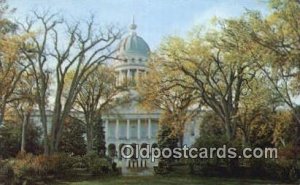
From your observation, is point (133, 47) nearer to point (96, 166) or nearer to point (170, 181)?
point (96, 166)

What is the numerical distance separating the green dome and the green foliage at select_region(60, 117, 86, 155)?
6.24 meters

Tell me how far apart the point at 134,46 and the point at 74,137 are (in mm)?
9075

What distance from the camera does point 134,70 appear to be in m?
24.4

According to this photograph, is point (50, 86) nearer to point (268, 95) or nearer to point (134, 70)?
point (134, 70)

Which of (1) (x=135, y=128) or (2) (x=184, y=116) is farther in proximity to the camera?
(1) (x=135, y=128)

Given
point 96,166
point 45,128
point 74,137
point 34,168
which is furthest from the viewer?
point 74,137

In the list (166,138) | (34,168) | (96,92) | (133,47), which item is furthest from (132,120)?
(34,168)

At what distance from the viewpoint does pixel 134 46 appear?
2061 centimetres

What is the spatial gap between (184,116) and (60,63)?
6196 millimetres

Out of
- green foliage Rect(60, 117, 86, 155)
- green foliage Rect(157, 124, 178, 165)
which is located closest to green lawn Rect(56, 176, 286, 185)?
green foliage Rect(157, 124, 178, 165)

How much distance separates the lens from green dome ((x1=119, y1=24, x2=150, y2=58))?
19000 mm

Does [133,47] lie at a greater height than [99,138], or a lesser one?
greater

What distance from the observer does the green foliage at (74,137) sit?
27.0 m

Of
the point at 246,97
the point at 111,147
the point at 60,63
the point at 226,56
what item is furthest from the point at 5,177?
the point at 111,147
